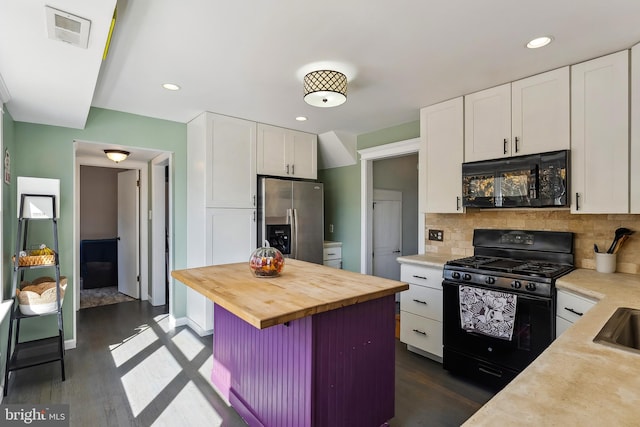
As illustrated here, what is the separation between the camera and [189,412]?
7.18 feet

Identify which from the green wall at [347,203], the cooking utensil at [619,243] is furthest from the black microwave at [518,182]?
the green wall at [347,203]

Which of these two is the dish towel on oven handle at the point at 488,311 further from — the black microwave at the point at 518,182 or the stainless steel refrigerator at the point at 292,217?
the stainless steel refrigerator at the point at 292,217

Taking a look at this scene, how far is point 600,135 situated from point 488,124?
0.75 meters

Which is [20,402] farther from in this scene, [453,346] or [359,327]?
[453,346]

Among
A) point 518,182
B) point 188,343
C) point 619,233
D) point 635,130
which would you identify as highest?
point 635,130

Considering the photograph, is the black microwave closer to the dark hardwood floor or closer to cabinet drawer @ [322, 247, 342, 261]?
the dark hardwood floor

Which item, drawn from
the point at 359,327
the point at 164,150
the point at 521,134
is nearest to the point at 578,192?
the point at 521,134

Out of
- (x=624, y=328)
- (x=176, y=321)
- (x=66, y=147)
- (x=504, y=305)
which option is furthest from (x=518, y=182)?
(x=66, y=147)

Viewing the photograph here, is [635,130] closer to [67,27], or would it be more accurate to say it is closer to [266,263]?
[266,263]

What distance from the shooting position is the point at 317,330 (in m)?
1.59

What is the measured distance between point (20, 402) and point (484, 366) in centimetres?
328

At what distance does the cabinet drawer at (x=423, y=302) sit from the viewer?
282cm

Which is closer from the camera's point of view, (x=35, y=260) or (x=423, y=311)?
(x=35, y=260)

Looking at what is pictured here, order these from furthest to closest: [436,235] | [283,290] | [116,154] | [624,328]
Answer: [116,154] → [436,235] → [283,290] → [624,328]
